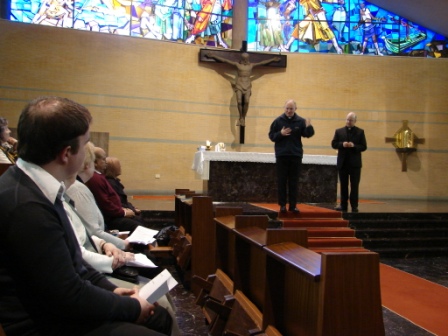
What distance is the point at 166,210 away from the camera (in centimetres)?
666

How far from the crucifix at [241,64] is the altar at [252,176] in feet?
10.3

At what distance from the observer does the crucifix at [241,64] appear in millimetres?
10531

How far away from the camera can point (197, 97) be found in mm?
10992

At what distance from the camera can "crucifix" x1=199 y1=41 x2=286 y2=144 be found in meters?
10.5

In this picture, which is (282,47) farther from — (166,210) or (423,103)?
(166,210)

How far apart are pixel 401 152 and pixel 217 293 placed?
972 cm

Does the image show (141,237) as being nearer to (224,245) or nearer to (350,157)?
(224,245)

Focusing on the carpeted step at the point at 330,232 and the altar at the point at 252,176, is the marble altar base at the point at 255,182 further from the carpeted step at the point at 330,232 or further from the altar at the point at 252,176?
the carpeted step at the point at 330,232

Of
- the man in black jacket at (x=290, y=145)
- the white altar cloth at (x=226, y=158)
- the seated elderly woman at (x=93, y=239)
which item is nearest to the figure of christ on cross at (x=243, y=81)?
the white altar cloth at (x=226, y=158)

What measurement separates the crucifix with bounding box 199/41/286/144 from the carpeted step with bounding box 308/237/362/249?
5266 millimetres

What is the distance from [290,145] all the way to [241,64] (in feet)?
16.5

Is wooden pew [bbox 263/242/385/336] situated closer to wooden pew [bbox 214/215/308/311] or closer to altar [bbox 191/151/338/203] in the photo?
wooden pew [bbox 214/215/308/311]

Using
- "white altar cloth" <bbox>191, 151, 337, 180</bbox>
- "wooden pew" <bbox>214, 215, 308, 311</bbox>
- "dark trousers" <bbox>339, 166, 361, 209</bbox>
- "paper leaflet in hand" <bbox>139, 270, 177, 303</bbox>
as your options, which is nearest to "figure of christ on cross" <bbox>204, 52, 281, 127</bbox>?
"white altar cloth" <bbox>191, 151, 337, 180</bbox>

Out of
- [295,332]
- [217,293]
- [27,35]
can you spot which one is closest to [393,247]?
[217,293]
